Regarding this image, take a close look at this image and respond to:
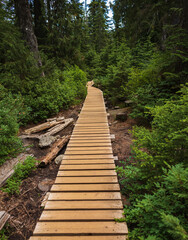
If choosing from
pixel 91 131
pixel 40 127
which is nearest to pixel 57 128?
pixel 40 127

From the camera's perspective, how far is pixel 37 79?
7.63 m

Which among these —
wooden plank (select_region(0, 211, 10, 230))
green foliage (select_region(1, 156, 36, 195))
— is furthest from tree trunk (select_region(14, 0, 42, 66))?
wooden plank (select_region(0, 211, 10, 230))

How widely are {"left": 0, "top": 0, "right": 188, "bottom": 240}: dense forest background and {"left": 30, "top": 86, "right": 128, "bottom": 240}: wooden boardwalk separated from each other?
286 mm

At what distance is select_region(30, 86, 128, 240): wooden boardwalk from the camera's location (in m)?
1.84

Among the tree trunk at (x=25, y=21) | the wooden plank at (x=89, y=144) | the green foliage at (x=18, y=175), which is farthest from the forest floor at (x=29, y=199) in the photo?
the tree trunk at (x=25, y=21)

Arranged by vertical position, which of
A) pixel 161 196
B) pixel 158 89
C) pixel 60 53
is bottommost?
pixel 161 196

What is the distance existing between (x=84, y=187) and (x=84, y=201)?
303 millimetres

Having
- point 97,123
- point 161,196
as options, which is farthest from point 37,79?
point 161,196

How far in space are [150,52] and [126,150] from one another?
11751 millimetres

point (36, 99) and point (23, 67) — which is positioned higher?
point (23, 67)

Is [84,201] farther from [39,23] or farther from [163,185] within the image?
[39,23]

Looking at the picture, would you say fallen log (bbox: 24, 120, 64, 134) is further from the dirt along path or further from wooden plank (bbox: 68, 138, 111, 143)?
the dirt along path

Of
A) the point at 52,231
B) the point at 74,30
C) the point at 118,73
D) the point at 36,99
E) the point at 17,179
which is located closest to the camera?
the point at 52,231

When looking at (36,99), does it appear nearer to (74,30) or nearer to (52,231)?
(52,231)
